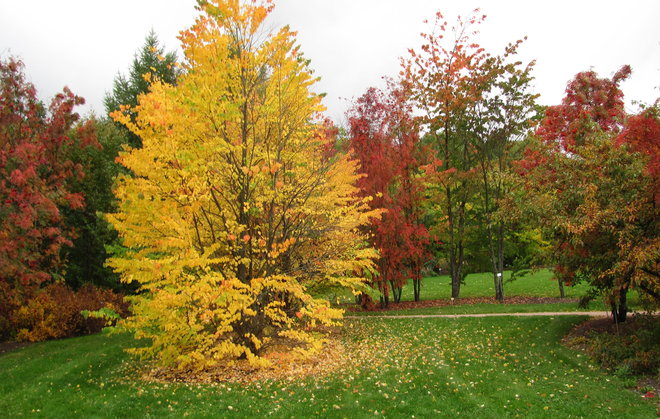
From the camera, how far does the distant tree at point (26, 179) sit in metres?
9.75

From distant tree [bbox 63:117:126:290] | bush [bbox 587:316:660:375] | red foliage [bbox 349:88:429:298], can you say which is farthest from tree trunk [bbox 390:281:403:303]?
distant tree [bbox 63:117:126:290]

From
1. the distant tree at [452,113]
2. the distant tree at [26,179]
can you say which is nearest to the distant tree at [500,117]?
the distant tree at [452,113]

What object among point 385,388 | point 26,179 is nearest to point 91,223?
point 26,179

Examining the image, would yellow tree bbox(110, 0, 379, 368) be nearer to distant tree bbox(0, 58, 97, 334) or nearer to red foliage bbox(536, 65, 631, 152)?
distant tree bbox(0, 58, 97, 334)

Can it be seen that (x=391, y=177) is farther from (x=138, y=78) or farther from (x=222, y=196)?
(x=138, y=78)

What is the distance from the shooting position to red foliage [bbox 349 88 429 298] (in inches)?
625

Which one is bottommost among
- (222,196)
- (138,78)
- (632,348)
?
(632,348)

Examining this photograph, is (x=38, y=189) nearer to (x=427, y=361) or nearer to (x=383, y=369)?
(x=383, y=369)

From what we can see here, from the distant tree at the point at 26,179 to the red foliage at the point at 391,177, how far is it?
9.39m

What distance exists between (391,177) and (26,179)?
36.9ft

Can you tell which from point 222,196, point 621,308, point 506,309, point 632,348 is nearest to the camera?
point 632,348

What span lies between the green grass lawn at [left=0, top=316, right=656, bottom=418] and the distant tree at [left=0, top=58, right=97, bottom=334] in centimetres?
246

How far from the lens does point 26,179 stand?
32.8 ft

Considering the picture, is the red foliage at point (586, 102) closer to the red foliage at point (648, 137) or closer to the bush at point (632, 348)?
the red foliage at point (648, 137)
